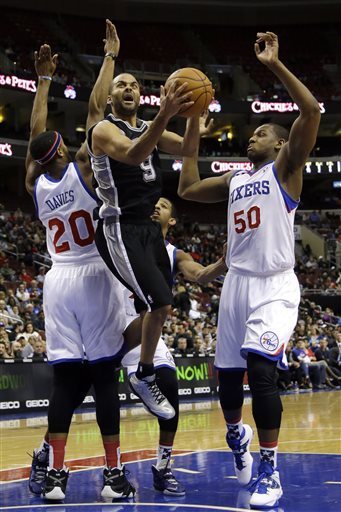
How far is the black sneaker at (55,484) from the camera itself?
5.48m

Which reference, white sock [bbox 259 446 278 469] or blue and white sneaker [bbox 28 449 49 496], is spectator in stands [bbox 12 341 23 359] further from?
white sock [bbox 259 446 278 469]

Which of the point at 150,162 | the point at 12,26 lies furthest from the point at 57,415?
the point at 12,26

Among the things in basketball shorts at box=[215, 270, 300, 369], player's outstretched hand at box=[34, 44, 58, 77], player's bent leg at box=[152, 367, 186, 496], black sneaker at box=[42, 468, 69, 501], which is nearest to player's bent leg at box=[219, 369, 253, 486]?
basketball shorts at box=[215, 270, 300, 369]

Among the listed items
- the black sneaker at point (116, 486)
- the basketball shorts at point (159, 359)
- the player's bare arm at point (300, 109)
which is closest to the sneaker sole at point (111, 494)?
the black sneaker at point (116, 486)

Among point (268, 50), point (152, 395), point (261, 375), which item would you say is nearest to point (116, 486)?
point (152, 395)

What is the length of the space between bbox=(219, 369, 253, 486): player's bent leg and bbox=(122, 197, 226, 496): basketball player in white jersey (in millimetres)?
403

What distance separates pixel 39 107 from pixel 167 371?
2.36 meters

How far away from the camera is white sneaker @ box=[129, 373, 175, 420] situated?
221 inches

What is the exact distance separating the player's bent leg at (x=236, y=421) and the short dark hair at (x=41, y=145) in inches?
84.1

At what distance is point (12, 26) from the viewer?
34.7m

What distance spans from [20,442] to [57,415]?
4445 mm

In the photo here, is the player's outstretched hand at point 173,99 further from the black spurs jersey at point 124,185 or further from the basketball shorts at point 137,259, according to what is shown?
the basketball shorts at point 137,259

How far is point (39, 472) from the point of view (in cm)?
603

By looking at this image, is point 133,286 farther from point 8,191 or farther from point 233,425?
point 8,191
